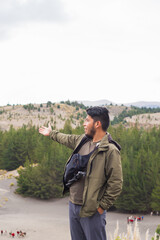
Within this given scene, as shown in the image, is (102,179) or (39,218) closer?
(102,179)

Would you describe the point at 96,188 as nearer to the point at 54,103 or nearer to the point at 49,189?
the point at 49,189

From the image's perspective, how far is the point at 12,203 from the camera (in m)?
23.9

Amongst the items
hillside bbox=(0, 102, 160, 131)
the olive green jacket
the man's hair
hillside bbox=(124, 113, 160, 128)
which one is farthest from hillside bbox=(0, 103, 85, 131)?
the olive green jacket

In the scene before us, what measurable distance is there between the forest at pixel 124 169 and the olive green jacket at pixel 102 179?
15724 millimetres

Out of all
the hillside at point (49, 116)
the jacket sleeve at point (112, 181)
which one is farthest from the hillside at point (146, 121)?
the jacket sleeve at point (112, 181)

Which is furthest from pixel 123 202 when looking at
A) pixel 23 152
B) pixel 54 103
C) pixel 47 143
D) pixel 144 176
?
pixel 54 103

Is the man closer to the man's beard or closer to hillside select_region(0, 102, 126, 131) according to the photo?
the man's beard

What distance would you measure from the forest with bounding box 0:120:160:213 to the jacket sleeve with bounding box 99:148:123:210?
15727 millimetres

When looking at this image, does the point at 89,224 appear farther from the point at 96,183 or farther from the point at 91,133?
the point at 91,133

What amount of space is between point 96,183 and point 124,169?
1754 cm

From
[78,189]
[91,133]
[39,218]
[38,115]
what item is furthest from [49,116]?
[78,189]

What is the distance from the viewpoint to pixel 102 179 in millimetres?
3906

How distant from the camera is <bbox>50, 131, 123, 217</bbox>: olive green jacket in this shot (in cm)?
381

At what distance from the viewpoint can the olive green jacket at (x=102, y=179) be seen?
3.81m
